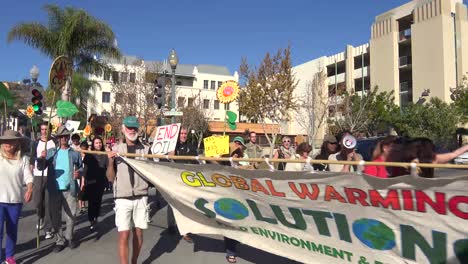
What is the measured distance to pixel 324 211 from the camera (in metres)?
3.91

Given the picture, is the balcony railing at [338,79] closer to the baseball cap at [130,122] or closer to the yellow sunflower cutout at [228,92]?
the yellow sunflower cutout at [228,92]

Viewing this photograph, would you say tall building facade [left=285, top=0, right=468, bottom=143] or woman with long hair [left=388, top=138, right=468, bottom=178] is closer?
woman with long hair [left=388, top=138, right=468, bottom=178]

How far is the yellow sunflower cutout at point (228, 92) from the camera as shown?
1155 centimetres

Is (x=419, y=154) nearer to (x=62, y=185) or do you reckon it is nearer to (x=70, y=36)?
(x=62, y=185)

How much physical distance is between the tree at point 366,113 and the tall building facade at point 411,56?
3.62ft

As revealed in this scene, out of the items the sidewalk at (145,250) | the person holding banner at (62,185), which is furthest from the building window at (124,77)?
the person holding banner at (62,185)

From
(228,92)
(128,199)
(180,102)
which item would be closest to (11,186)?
(128,199)

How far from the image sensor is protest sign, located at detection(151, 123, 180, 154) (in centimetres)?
546

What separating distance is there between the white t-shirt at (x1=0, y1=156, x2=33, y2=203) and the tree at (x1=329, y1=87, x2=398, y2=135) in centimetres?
2943

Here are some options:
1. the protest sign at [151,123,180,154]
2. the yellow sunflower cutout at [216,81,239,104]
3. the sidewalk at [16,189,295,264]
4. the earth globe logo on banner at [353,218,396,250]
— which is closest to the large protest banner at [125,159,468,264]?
the earth globe logo on banner at [353,218,396,250]

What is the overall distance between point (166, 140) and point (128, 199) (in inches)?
39.1

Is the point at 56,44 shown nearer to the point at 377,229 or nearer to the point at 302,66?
the point at 377,229

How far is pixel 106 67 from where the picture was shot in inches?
897

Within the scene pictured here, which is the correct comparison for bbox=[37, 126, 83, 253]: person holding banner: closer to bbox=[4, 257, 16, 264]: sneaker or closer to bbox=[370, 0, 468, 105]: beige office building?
bbox=[4, 257, 16, 264]: sneaker
